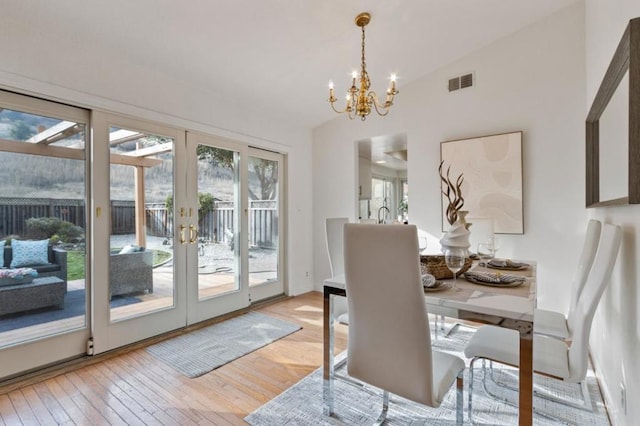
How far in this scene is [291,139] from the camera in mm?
4535

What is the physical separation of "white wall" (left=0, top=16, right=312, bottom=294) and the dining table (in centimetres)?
243

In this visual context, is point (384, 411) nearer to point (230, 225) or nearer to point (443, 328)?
point (443, 328)

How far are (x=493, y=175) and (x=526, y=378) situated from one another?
8.55 ft

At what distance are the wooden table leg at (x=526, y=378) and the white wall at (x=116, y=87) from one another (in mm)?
3262

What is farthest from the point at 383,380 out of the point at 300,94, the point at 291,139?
the point at 291,139

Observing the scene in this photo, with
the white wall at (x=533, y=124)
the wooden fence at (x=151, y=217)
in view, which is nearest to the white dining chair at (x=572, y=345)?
the white wall at (x=533, y=124)

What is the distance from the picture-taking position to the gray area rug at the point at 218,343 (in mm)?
2564

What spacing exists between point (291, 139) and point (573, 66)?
10.6 feet

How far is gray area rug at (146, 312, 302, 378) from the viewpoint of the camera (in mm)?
2564

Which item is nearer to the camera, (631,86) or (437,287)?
(631,86)

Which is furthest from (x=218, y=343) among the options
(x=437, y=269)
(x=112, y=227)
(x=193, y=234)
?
(x=437, y=269)

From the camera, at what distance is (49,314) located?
8.06 ft

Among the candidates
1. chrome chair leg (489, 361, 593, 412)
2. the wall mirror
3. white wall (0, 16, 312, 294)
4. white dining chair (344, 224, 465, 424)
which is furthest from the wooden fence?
chrome chair leg (489, 361, 593, 412)

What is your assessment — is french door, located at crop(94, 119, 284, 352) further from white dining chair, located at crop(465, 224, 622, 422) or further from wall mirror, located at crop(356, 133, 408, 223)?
white dining chair, located at crop(465, 224, 622, 422)
